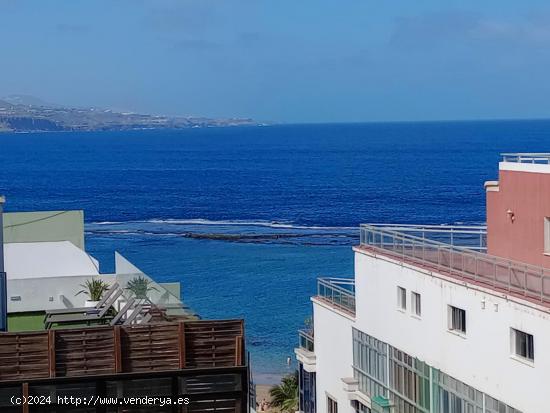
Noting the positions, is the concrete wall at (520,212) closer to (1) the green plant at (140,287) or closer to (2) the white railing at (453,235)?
(2) the white railing at (453,235)

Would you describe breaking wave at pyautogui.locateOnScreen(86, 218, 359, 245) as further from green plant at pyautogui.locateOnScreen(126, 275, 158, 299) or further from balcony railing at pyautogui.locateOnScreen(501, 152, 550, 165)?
green plant at pyautogui.locateOnScreen(126, 275, 158, 299)

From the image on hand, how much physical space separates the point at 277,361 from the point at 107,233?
2067 inches

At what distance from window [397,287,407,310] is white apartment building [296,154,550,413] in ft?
0.08

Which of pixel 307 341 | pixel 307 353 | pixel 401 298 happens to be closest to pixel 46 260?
pixel 307 341

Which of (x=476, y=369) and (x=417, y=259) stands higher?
(x=417, y=259)

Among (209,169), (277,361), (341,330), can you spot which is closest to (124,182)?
(209,169)

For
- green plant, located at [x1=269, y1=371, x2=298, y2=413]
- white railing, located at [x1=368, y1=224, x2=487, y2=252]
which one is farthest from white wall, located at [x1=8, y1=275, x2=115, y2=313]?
green plant, located at [x1=269, y1=371, x2=298, y2=413]

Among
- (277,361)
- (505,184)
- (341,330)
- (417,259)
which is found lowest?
(277,361)

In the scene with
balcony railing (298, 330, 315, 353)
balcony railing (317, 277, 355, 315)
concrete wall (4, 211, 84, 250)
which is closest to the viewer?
balcony railing (317, 277, 355, 315)

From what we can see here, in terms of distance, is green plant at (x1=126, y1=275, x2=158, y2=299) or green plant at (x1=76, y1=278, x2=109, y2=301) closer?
green plant at (x1=126, y1=275, x2=158, y2=299)

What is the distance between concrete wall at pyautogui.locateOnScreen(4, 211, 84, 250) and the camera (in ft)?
109

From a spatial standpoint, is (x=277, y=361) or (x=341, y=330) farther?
(x=277, y=361)

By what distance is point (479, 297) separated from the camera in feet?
64.5

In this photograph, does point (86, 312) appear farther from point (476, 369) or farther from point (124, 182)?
point (124, 182)
